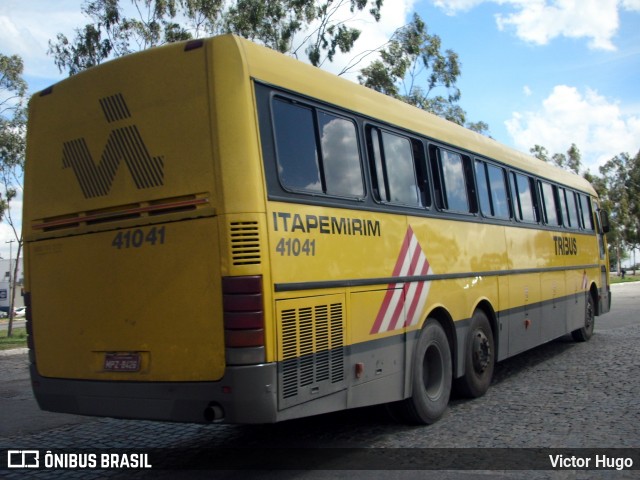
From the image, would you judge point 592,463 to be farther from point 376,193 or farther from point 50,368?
point 50,368

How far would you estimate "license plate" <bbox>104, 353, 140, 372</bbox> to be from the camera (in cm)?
514

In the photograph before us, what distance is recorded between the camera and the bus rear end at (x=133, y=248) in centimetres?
484

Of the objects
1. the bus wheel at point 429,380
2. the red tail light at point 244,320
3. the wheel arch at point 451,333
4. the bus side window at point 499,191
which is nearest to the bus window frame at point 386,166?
the wheel arch at point 451,333

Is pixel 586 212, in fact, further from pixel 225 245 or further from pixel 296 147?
pixel 225 245

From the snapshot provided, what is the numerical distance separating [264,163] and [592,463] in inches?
140

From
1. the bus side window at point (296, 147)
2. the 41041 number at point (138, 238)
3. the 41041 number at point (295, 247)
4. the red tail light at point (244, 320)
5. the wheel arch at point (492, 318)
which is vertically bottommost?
the wheel arch at point (492, 318)

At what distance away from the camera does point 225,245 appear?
15.6ft

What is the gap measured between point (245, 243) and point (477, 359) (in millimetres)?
→ 4433

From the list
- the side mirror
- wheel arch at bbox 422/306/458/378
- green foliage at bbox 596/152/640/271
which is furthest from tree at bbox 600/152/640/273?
wheel arch at bbox 422/306/458/378

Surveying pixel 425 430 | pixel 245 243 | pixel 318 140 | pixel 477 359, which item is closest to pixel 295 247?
pixel 245 243

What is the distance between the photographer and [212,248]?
4816mm

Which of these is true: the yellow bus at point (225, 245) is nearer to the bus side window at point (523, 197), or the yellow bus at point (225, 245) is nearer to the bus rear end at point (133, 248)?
the bus rear end at point (133, 248)

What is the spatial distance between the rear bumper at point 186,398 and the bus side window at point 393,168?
2.47 meters

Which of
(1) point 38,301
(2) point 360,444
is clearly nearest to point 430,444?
(2) point 360,444
